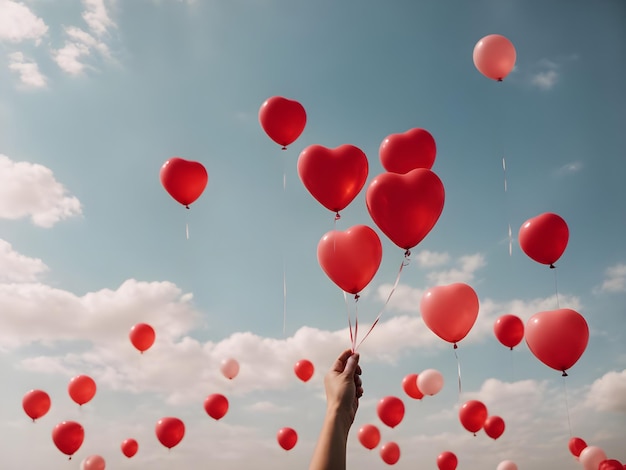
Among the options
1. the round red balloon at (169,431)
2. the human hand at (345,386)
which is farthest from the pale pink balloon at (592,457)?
the human hand at (345,386)

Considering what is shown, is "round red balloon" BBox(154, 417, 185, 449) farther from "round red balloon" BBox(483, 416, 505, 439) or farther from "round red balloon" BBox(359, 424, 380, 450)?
"round red balloon" BBox(483, 416, 505, 439)

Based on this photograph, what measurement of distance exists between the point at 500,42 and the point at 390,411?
21.1ft

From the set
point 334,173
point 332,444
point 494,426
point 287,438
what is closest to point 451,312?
point 334,173

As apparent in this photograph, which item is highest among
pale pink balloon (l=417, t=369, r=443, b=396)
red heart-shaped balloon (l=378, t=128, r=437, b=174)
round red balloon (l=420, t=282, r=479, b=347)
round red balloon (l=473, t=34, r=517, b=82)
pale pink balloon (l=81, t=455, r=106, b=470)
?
round red balloon (l=473, t=34, r=517, b=82)

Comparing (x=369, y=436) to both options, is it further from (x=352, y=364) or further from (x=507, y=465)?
(x=352, y=364)

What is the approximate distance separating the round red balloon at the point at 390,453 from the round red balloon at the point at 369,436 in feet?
1.29

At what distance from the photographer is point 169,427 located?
10047 mm

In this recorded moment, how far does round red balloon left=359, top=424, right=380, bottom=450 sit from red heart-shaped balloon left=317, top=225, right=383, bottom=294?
5.92 meters

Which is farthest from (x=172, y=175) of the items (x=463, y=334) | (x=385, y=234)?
(x=463, y=334)

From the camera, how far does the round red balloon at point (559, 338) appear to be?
6.25 m

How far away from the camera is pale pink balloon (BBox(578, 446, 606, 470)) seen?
8922 millimetres

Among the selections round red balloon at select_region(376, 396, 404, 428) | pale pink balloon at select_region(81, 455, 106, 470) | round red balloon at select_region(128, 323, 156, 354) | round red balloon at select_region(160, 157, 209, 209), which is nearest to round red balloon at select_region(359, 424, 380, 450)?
round red balloon at select_region(376, 396, 404, 428)

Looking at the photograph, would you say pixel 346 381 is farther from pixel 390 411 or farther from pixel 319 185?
pixel 390 411

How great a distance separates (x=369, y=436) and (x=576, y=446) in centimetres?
387
